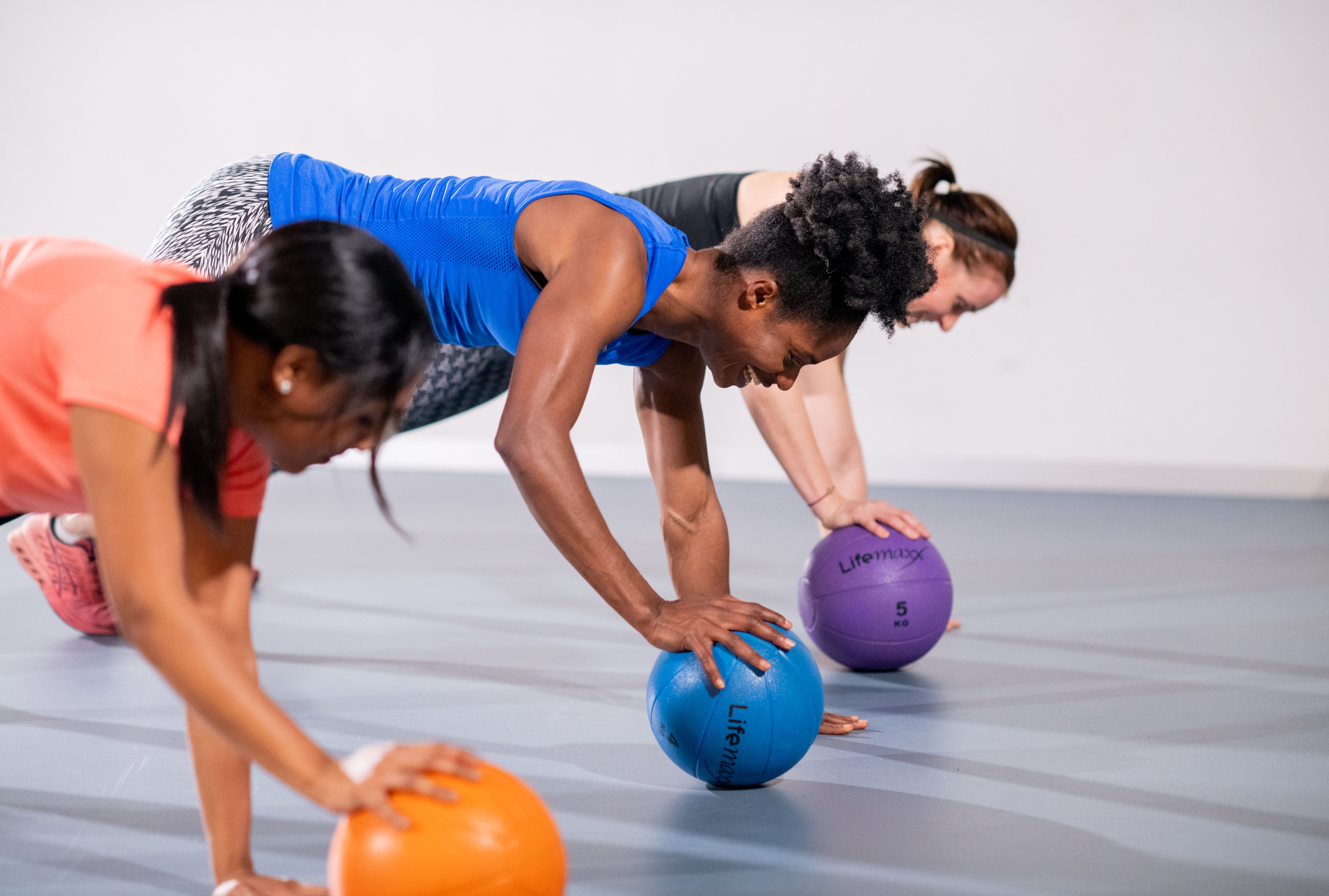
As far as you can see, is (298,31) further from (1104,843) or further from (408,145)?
(1104,843)

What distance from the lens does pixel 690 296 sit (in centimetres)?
222

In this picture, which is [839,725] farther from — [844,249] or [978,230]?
[978,230]

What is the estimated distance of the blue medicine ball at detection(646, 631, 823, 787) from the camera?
6.55ft

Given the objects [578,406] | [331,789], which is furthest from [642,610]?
[331,789]

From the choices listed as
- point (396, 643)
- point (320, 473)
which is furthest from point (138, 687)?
point (320, 473)

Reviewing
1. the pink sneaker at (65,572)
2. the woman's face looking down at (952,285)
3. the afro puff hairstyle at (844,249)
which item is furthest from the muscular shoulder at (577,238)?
the pink sneaker at (65,572)

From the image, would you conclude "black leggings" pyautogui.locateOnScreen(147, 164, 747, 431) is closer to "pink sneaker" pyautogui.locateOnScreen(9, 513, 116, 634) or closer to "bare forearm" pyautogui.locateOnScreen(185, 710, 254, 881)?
"pink sneaker" pyautogui.locateOnScreen(9, 513, 116, 634)

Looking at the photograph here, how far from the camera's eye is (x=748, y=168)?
659 centimetres

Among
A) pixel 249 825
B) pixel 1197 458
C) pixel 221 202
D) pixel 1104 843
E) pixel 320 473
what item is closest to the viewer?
pixel 249 825

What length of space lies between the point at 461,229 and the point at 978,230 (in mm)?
1610

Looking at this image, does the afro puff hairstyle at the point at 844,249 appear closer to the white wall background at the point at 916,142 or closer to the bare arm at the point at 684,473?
the bare arm at the point at 684,473

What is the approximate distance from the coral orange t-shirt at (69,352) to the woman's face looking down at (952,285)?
2193 millimetres

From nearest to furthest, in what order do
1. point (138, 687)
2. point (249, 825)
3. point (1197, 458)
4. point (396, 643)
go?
point (249, 825) < point (138, 687) < point (396, 643) < point (1197, 458)

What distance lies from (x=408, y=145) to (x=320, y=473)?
1.96 metres
